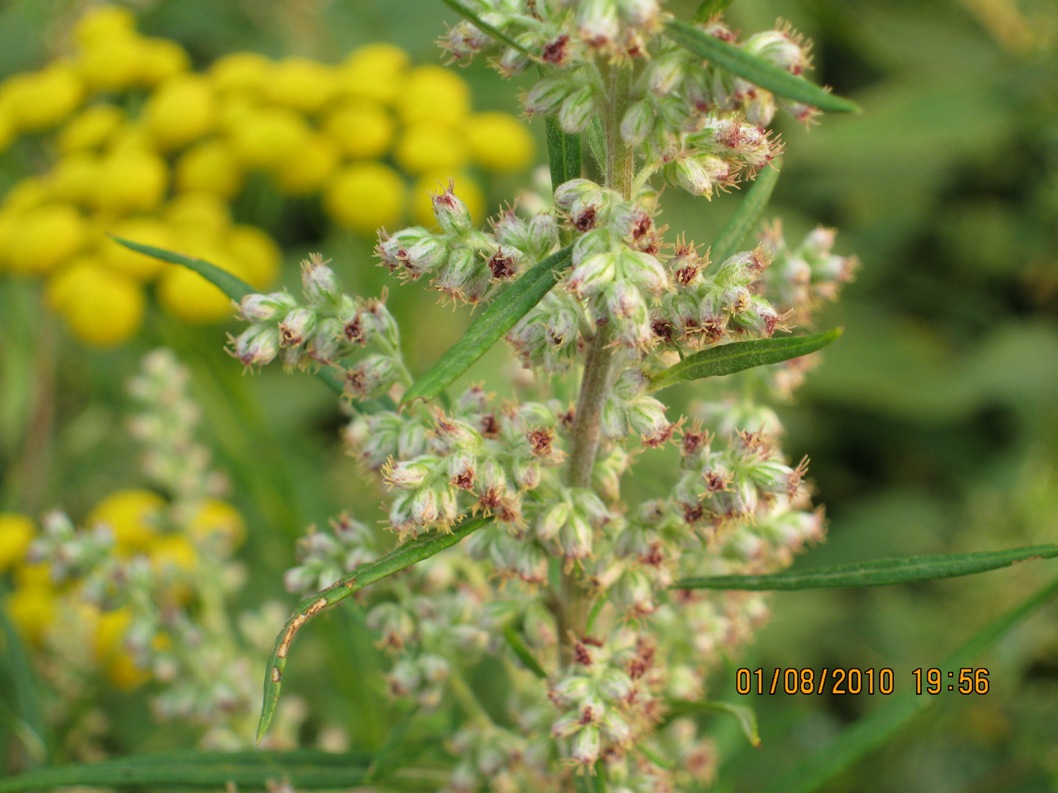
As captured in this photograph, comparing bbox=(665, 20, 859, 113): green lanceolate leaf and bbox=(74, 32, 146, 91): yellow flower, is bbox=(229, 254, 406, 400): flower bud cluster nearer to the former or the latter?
bbox=(665, 20, 859, 113): green lanceolate leaf

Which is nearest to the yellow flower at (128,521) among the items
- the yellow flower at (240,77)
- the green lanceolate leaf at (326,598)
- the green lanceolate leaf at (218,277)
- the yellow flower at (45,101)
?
the green lanceolate leaf at (218,277)

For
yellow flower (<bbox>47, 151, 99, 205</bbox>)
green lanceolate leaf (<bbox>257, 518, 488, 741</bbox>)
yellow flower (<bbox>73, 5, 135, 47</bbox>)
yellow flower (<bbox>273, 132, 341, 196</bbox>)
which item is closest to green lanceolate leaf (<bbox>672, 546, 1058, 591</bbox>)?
green lanceolate leaf (<bbox>257, 518, 488, 741</bbox>)

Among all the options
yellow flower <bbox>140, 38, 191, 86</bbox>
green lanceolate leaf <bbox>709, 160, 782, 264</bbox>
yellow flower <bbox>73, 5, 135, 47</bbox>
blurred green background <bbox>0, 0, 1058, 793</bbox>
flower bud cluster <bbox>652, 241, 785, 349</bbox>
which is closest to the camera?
flower bud cluster <bbox>652, 241, 785, 349</bbox>

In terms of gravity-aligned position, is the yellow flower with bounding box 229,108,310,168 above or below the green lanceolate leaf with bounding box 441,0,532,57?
below

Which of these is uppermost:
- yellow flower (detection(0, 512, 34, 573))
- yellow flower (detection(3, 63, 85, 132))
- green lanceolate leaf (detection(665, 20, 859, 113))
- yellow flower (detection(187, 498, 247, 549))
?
green lanceolate leaf (detection(665, 20, 859, 113))

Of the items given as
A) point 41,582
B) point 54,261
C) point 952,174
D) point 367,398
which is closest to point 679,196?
point 952,174

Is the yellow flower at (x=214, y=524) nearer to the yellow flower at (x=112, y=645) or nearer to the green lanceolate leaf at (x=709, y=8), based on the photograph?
the yellow flower at (x=112, y=645)

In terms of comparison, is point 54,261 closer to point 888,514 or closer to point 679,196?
point 679,196
